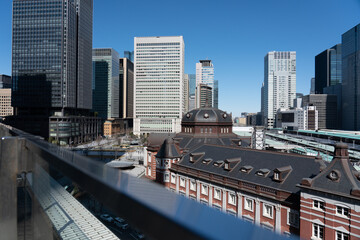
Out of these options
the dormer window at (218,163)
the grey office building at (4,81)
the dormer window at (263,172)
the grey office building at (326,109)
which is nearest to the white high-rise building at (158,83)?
the grey office building at (326,109)

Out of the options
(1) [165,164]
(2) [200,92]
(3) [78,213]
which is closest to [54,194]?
(3) [78,213]

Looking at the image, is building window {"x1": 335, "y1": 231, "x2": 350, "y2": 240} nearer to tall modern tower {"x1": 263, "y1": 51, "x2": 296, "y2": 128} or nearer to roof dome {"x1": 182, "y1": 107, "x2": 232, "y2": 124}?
roof dome {"x1": 182, "y1": 107, "x2": 232, "y2": 124}

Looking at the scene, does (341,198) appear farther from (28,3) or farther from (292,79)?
(292,79)

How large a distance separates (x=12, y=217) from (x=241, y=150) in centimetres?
2392

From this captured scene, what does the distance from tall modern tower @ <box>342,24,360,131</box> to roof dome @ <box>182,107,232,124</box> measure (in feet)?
338

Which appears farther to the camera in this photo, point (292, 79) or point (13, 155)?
point (292, 79)

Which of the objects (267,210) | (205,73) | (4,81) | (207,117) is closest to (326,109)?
(205,73)

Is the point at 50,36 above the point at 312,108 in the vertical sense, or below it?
above

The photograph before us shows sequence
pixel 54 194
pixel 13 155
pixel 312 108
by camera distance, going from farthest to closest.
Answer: pixel 312 108 < pixel 13 155 < pixel 54 194

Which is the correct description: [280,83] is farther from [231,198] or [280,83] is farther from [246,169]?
[231,198]

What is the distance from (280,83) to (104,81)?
387 ft

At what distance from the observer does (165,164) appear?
30.7 m

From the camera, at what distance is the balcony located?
103 centimetres

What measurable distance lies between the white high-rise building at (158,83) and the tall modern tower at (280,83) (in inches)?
3534
